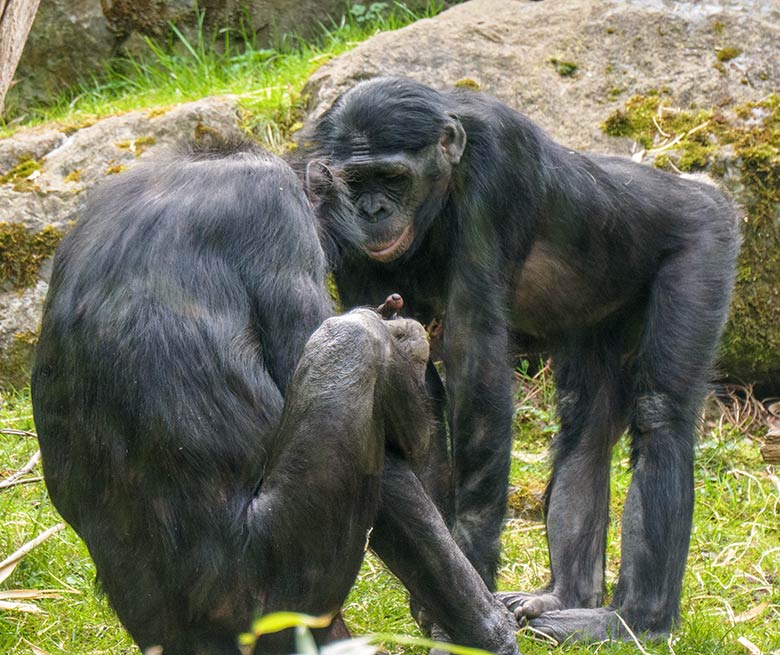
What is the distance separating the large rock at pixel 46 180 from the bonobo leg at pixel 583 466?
2.92m

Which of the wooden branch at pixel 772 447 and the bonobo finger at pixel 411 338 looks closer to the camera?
the bonobo finger at pixel 411 338

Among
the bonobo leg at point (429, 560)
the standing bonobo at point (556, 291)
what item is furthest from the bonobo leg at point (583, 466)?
the bonobo leg at point (429, 560)

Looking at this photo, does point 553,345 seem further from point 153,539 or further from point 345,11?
point 345,11

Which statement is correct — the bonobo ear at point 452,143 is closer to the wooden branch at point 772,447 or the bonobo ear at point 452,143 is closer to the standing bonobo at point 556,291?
the standing bonobo at point 556,291

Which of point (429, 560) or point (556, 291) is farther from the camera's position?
point (556, 291)

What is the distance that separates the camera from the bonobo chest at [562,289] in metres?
5.94

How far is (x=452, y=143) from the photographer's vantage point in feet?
18.0

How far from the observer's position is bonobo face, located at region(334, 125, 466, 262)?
5.35 m

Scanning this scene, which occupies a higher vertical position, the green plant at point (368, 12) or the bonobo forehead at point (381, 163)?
the bonobo forehead at point (381, 163)

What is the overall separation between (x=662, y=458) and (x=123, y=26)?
7.71 metres

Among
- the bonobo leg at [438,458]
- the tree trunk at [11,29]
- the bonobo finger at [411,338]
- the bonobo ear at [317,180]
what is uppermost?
the tree trunk at [11,29]

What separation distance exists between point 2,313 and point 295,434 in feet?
15.4

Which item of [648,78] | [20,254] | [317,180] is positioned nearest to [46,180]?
[20,254]

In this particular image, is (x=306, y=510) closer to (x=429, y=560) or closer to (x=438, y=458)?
(x=429, y=560)
